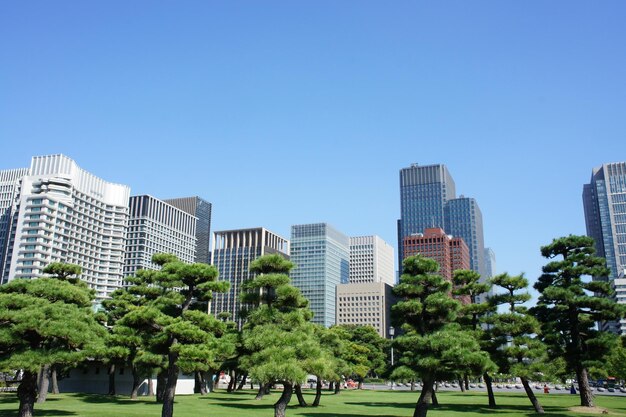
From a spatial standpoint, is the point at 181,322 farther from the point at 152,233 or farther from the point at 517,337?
the point at 152,233

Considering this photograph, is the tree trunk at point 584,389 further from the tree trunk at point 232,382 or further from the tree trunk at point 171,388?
the tree trunk at point 232,382

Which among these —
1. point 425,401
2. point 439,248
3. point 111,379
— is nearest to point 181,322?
point 425,401

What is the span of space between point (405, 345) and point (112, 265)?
14562 centimetres

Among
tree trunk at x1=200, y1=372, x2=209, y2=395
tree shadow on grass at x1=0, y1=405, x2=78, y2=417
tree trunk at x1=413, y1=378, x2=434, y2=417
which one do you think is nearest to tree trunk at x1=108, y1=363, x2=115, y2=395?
tree trunk at x1=200, y1=372, x2=209, y2=395

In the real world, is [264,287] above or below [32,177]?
below

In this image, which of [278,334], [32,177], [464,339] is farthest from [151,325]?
[32,177]

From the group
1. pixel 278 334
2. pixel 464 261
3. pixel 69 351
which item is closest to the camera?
pixel 69 351

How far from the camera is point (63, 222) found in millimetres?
135125

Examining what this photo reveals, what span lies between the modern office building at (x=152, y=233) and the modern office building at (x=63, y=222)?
1447 cm

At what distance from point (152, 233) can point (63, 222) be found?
44983 millimetres


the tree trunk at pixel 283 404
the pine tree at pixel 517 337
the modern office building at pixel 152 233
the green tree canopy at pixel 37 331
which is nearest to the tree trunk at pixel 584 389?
the pine tree at pixel 517 337

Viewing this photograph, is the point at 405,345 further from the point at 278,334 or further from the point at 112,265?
the point at 112,265

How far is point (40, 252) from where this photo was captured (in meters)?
126

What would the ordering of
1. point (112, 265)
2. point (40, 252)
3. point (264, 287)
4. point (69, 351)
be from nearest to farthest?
point (69, 351), point (264, 287), point (40, 252), point (112, 265)
